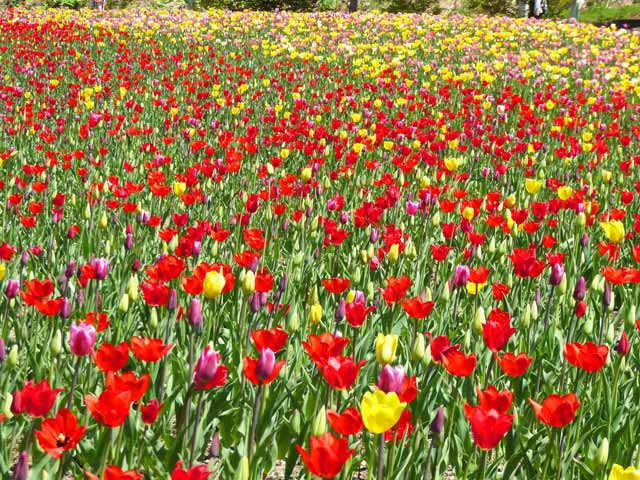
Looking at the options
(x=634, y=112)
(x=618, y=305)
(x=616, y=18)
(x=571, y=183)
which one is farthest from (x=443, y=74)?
(x=616, y=18)

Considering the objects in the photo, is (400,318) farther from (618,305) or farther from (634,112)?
(634,112)

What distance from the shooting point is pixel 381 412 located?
1581 mm

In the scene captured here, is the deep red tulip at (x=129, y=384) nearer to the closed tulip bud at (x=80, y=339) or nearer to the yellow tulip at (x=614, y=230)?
the closed tulip bud at (x=80, y=339)

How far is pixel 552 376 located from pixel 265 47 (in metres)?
13.3

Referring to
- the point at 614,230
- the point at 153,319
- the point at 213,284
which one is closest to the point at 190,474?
the point at 213,284

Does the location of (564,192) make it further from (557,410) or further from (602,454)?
(557,410)

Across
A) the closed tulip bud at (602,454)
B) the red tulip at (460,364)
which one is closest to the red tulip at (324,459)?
the red tulip at (460,364)

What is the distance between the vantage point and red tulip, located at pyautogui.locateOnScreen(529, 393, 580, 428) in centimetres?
172

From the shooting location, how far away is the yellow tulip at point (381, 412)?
158 centimetres

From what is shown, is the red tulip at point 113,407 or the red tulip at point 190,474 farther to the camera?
the red tulip at point 113,407

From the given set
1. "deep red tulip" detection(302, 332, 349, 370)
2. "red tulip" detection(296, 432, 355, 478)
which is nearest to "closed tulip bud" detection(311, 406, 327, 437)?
"deep red tulip" detection(302, 332, 349, 370)

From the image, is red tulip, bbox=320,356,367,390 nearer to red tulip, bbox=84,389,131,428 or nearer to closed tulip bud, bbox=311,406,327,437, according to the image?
closed tulip bud, bbox=311,406,327,437

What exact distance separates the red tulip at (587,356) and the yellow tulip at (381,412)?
76 centimetres

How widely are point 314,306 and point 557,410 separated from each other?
1.13m
